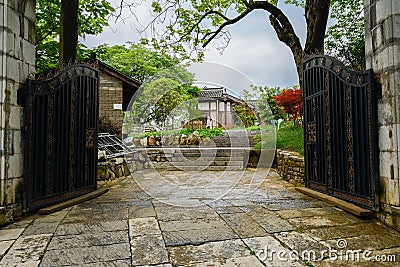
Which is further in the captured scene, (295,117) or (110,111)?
(110,111)

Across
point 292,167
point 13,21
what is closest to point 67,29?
point 13,21

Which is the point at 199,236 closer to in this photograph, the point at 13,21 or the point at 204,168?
the point at 13,21

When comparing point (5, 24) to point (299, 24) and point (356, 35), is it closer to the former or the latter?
point (299, 24)

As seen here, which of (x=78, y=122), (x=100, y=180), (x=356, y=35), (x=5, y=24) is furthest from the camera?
(x=356, y=35)

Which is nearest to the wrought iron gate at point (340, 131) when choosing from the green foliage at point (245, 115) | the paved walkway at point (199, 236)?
the paved walkway at point (199, 236)

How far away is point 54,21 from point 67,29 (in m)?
2.74

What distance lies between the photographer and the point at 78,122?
11.8ft

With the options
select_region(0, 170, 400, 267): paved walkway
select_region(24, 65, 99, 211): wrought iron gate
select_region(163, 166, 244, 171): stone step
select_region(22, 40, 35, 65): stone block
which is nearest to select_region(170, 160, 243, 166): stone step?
select_region(163, 166, 244, 171): stone step

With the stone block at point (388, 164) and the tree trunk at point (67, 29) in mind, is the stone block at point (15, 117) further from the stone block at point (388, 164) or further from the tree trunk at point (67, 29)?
the stone block at point (388, 164)

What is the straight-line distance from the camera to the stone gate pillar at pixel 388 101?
2381mm

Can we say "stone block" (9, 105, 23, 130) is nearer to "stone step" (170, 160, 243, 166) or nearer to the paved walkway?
the paved walkway

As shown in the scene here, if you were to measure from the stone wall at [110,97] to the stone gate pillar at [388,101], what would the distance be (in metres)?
8.55

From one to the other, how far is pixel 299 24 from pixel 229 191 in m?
6.06

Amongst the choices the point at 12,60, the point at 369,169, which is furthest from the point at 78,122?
the point at 369,169
